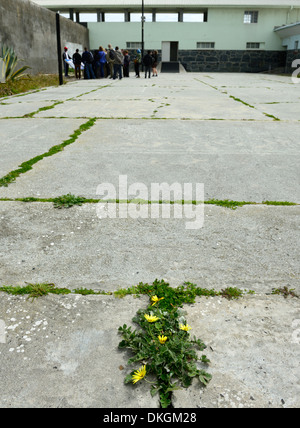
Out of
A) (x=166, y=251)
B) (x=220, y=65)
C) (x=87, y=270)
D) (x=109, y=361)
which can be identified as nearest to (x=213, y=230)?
(x=166, y=251)

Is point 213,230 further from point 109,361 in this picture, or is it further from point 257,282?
point 109,361

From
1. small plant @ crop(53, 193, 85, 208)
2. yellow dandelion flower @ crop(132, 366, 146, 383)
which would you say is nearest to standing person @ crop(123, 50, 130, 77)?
small plant @ crop(53, 193, 85, 208)

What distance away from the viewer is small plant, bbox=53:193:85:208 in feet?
9.56

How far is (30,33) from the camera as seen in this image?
54.8 ft

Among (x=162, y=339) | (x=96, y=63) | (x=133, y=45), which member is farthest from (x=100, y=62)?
(x=162, y=339)

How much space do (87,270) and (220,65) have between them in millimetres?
32800

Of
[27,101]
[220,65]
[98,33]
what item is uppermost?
[98,33]

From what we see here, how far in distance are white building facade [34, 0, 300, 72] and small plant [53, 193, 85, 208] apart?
3097 cm

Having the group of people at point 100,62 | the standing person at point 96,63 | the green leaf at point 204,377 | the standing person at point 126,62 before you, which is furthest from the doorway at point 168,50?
the green leaf at point 204,377

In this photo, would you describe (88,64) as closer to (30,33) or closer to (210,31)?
(30,33)

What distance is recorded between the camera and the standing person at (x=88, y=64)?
706 inches

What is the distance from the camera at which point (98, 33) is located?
102ft

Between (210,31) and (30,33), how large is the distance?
1873 centimetres
